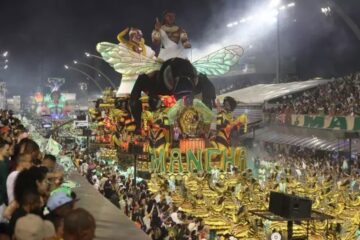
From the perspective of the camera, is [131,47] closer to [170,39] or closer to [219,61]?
[170,39]

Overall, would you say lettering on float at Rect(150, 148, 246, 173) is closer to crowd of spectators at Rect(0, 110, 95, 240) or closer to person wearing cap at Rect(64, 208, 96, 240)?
crowd of spectators at Rect(0, 110, 95, 240)

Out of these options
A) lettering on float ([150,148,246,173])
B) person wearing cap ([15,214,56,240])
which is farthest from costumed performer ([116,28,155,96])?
person wearing cap ([15,214,56,240])

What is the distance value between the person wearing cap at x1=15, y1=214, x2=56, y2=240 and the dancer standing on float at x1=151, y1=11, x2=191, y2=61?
25171 mm

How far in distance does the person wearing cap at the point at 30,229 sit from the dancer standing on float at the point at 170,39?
2517 cm

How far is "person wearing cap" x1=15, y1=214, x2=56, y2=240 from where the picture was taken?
169 inches

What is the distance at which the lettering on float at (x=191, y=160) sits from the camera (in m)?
22.5

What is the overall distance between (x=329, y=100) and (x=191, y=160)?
11.6 m

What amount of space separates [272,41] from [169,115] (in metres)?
31.8

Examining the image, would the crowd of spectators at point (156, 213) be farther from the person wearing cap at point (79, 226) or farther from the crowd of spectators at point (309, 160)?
the person wearing cap at point (79, 226)

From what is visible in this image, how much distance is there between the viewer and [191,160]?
74.4 ft

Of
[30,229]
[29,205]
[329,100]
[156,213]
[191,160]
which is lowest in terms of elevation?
[156,213]

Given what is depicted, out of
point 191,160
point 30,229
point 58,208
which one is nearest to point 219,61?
point 191,160

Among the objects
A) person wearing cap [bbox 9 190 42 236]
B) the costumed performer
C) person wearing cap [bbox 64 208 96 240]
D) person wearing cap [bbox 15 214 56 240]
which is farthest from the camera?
the costumed performer

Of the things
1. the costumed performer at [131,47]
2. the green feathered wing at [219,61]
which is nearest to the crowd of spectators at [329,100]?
the green feathered wing at [219,61]
